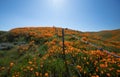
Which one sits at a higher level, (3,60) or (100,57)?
(100,57)

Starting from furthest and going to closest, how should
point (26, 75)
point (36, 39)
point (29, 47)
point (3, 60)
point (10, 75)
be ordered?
point (36, 39) → point (29, 47) → point (3, 60) → point (10, 75) → point (26, 75)

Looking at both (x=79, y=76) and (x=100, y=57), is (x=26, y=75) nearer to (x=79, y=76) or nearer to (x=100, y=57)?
(x=79, y=76)

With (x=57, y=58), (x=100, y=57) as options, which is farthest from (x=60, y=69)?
(x=100, y=57)

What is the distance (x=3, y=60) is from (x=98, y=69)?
8.72 metres

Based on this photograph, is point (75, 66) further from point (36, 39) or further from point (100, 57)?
point (36, 39)

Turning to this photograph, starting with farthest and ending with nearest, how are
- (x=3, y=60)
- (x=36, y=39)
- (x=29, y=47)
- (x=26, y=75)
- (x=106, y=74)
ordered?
1. (x=36, y=39)
2. (x=29, y=47)
3. (x=3, y=60)
4. (x=26, y=75)
5. (x=106, y=74)

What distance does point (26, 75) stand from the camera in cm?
1009

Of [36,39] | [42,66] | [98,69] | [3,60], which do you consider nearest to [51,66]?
[42,66]

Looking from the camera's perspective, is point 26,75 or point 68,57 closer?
point 26,75

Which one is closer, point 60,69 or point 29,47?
point 60,69

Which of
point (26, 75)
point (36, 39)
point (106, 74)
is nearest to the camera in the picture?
point (106, 74)

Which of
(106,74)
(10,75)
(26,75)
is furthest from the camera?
(10,75)

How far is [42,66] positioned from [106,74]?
3.76 metres

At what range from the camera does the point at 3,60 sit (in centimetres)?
1496
